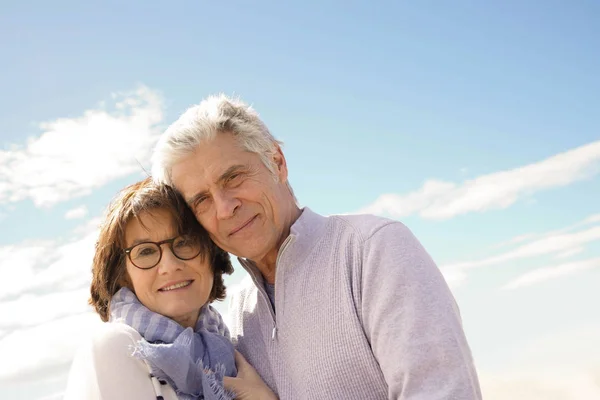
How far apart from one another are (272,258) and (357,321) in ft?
2.52

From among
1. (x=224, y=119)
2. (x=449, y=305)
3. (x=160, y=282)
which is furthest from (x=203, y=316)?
(x=449, y=305)

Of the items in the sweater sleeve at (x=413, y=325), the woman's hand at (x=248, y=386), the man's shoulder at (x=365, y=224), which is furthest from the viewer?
the woman's hand at (x=248, y=386)

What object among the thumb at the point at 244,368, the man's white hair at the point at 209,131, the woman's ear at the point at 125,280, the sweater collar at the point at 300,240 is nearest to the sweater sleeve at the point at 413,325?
the sweater collar at the point at 300,240

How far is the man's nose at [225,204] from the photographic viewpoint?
312cm

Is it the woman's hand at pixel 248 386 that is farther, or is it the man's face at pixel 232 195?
the man's face at pixel 232 195

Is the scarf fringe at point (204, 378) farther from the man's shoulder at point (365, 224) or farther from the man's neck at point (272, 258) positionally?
the man's shoulder at point (365, 224)

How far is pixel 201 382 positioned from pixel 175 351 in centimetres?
23

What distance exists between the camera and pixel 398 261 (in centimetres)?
263

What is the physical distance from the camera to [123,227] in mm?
3123

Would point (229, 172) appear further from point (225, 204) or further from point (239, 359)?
point (239, 359)

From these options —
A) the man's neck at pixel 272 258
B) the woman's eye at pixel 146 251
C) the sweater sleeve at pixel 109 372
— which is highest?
the woman's eye at pixel 146 251

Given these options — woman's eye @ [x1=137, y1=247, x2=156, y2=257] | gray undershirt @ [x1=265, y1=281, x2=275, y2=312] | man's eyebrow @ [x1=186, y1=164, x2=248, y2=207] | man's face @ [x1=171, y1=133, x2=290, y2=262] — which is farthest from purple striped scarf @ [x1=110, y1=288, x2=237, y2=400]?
man's eyebrow @ [x1=186, y1=164, x2=248, y2=207]

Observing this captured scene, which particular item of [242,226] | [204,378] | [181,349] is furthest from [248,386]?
[242,226]

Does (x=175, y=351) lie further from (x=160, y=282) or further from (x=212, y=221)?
(x=212, y=221)
